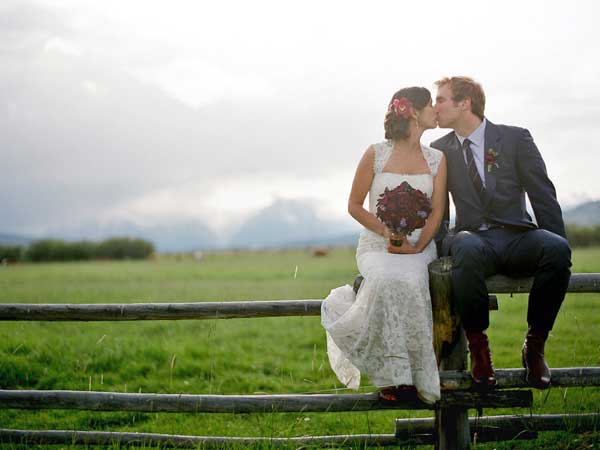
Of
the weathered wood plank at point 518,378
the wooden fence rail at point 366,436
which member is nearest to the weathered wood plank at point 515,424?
the wooden fence rail at point 366,436

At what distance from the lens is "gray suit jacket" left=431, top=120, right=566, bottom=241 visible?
4535 millimetres

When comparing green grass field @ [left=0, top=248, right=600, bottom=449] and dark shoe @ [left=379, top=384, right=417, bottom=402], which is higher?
dark shoe @ [left=379, top=384, right=417, bottom=402]

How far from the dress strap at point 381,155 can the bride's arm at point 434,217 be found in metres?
0.42

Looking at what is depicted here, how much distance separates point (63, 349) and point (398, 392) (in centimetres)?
577

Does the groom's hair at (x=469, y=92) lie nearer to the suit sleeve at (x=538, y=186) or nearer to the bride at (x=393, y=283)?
the bride at (x=393, y=283)

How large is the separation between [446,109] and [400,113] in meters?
0.42

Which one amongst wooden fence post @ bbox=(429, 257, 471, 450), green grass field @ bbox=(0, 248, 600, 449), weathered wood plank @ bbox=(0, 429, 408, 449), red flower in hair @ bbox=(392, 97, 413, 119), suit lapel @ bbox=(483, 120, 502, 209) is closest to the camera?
wooden fence post @ bbox=(429, 257, 471, 450)

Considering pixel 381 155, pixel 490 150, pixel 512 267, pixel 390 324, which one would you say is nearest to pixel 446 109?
pixel 490 150

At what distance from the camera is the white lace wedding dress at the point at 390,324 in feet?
13.5

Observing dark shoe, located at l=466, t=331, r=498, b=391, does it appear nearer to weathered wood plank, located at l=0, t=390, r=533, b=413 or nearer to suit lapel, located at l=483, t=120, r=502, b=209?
weathered wood plank, located at l=0, t=390, r=533, b=413

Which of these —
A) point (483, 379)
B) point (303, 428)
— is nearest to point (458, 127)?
point (483, 379)

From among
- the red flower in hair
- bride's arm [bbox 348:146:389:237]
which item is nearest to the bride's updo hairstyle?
the red flower in hair

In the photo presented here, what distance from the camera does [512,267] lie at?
14.2 ft

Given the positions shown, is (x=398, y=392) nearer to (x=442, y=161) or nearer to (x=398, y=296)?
(x=398, y=296)
